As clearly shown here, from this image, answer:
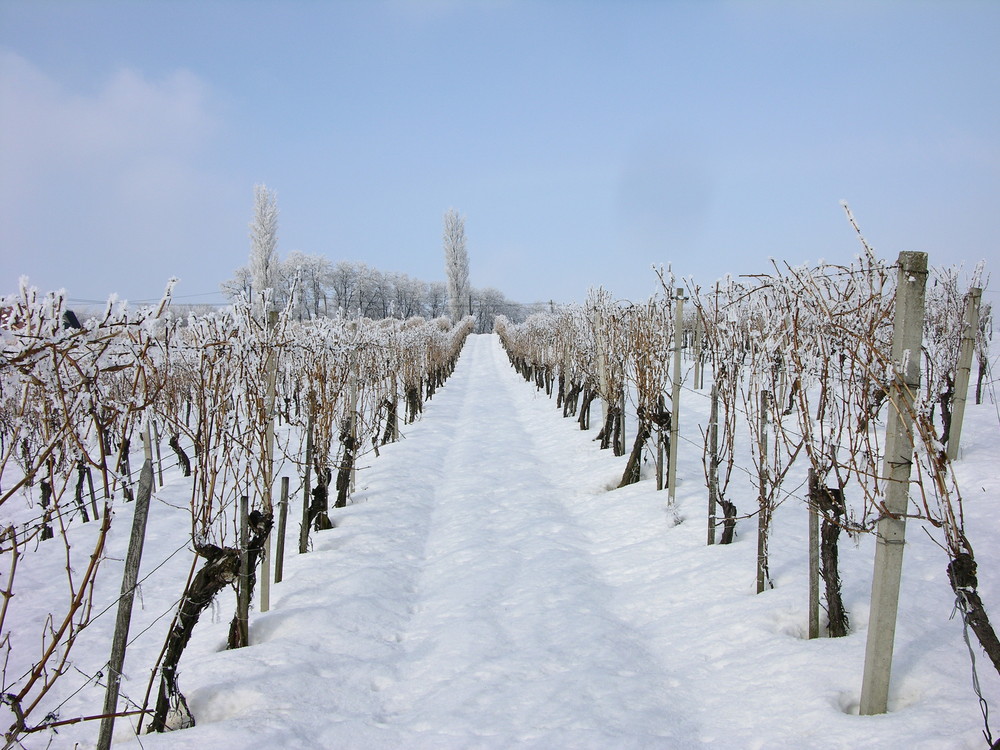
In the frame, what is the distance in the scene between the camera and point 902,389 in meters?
2.69

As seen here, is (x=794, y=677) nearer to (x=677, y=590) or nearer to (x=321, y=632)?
(x=677, y=590)

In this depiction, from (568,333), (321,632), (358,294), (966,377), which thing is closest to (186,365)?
(321,632)

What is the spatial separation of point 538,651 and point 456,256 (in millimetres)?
60043

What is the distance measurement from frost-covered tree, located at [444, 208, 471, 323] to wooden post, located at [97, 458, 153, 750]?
59.0 meters

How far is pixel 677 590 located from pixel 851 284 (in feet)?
8.59

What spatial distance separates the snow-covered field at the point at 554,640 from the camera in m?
3.23

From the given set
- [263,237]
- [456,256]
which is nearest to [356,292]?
[456,256]

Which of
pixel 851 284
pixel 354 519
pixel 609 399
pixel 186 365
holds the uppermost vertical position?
pixel 851 284

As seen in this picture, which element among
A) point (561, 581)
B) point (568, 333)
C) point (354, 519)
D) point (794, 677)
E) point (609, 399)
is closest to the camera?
point (794, 677)

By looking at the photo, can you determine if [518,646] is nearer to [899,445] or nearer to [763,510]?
[763,510]

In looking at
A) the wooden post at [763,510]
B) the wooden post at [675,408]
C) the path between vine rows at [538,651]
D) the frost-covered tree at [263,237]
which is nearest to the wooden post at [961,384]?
the path between vine rows at [538,651]

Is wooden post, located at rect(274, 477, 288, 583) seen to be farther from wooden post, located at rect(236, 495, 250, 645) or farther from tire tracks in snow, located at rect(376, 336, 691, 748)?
tire tracks in snow, located at rect(376, 336, 691, 748)

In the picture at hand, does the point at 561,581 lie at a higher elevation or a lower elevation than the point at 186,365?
lower

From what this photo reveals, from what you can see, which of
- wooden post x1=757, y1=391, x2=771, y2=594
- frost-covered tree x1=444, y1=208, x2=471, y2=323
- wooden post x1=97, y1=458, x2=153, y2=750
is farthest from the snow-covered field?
frost-covered tree x1=444, y1=208, x2=471, y2=323
